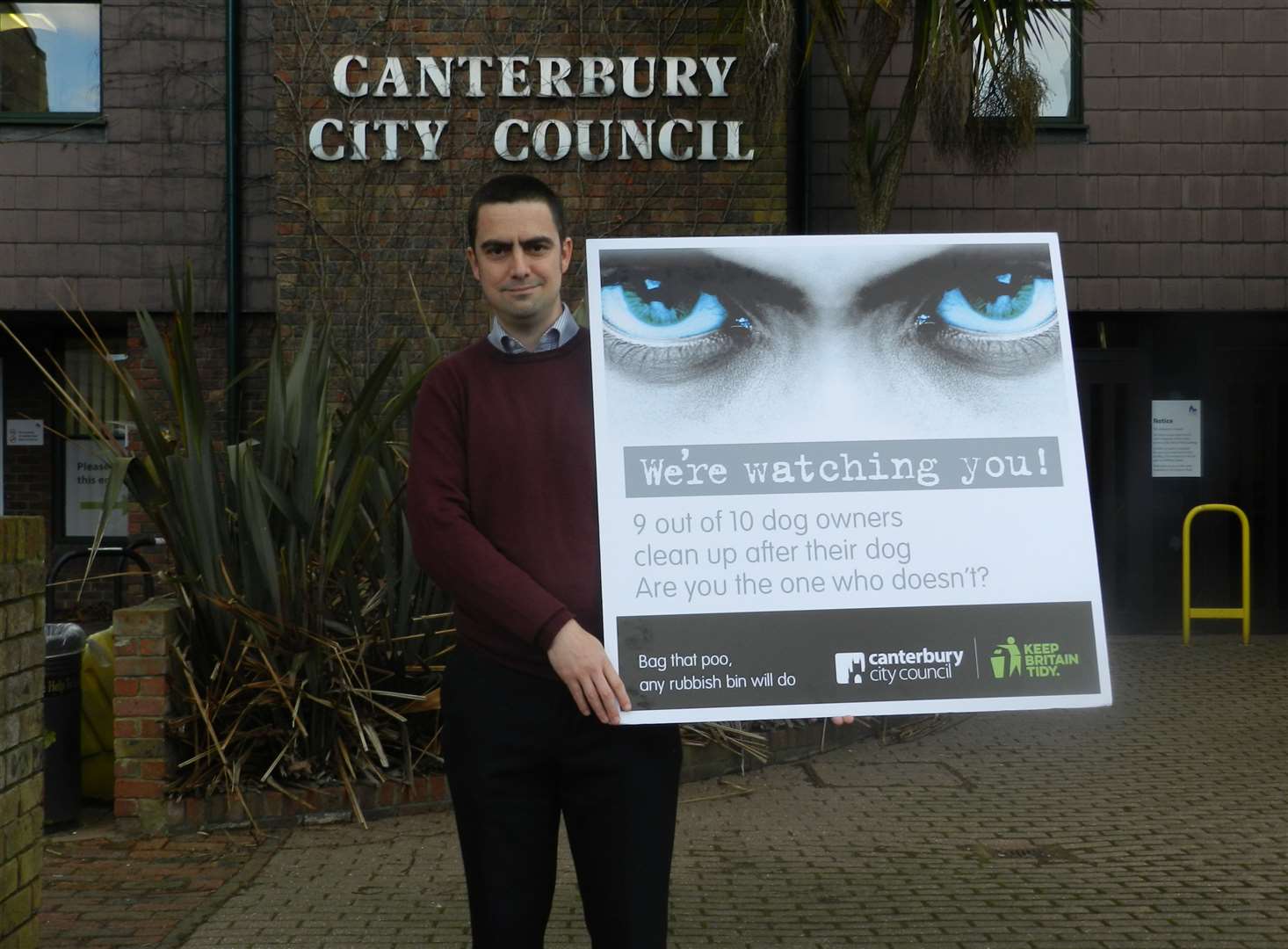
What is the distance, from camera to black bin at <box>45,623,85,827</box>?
609cm

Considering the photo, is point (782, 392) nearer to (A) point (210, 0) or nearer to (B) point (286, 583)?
(B) point (286, 583)

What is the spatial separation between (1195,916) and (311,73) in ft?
26.4

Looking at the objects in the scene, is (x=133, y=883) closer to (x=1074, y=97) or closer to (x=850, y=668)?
(x=850, y=668)

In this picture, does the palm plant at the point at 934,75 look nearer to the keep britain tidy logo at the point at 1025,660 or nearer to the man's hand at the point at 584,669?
the keep britain tidy logo at the point at 1025,660

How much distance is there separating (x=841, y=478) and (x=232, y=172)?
922 centimetres

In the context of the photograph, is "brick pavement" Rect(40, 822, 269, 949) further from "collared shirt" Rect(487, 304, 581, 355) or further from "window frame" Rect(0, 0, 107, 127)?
"window frame" Rect(0, 0, 107, 127)

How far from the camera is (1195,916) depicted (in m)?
5.07

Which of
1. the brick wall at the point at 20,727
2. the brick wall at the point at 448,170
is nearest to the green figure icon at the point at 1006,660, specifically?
the brick wall at the point at 20,727

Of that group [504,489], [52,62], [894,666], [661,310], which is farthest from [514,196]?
[52,62]

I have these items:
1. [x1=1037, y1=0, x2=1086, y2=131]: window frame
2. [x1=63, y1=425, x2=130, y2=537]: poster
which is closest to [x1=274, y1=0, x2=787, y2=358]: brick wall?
[x1=1037, y1=0, x2=1086, y2=131]: window frame

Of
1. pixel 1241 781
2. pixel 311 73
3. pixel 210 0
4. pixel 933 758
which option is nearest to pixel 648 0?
pixel 311 73

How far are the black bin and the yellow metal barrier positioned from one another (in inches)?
321

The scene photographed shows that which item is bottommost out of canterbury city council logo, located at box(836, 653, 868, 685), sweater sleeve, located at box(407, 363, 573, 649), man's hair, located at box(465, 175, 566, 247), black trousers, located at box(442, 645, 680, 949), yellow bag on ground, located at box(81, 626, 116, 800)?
yellow bag on ground, located at box(81, 626, 116, 800)

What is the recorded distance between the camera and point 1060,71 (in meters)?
11.8
